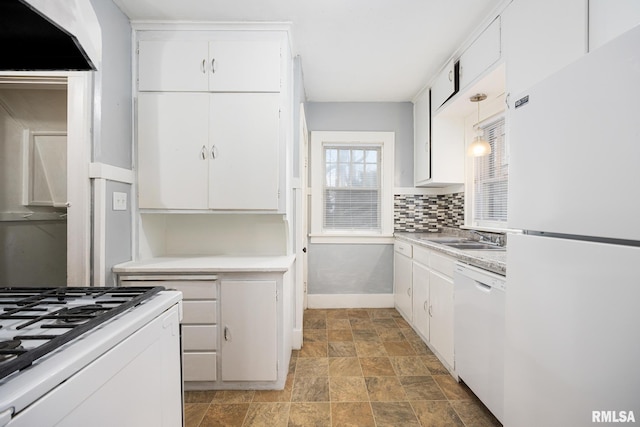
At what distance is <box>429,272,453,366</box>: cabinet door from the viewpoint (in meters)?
2.06

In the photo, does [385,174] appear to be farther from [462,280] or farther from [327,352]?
[327,352]

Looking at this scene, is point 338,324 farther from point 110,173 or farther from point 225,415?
point 110,173

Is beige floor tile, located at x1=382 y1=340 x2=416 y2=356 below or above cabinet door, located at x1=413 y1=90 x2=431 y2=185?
below

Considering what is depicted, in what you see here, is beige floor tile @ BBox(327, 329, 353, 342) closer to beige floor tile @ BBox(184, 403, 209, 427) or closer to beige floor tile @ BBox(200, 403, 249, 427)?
beige floor tile @ BBox(200, 403, 249, 427)

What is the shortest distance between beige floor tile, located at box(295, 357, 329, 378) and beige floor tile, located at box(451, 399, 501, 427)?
90 cm

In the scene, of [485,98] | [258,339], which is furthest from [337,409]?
[485,98]

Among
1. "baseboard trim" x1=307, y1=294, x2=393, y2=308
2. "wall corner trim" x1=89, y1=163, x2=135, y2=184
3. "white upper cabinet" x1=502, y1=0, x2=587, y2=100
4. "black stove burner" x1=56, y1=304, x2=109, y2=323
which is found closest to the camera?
"black stove burner" x1=56, y1=304, x2=109, y2=323

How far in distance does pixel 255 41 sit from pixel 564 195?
6.96 ft

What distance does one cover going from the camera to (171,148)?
2066 mm

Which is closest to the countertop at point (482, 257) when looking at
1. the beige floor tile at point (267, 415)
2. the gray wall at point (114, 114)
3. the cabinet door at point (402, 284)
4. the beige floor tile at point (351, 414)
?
the cabinet door at point (402, 284)

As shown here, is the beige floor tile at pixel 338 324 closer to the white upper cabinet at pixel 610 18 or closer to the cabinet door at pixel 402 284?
the cabinet door at pixel 402 284

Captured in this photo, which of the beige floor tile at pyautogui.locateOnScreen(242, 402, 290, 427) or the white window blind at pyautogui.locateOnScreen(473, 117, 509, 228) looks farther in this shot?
the white window blind at pyautogui.locateOnScreen(473, 117, 509, 228)

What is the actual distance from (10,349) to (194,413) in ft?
4.78

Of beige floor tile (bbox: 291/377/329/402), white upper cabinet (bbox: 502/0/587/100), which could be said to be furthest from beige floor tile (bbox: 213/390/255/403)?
white upper cabinet (bbox: 502/0/587/100)
